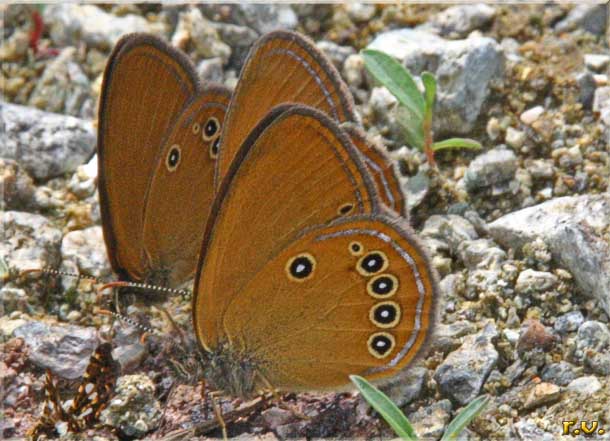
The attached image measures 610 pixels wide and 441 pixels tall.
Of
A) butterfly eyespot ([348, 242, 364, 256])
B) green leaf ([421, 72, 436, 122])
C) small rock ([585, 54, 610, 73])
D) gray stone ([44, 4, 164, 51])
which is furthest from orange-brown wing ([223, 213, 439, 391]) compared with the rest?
gray stone ([44, 4, 164, 51])

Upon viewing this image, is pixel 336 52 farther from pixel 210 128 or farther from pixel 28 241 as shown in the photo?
pixel 28 241

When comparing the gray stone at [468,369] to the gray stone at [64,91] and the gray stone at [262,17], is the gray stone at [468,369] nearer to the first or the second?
the gray stone at [262,17]

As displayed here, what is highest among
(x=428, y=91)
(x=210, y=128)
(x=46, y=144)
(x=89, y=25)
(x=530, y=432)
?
(x=428, y=91)

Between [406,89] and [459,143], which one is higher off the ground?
[406,89]

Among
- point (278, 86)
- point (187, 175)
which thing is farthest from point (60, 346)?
point (278, 86)

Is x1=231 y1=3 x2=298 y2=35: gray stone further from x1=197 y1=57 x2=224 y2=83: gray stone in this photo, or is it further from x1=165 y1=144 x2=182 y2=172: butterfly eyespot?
x1=165 y1=144 x2=182 y2=172: butterfly eyespot

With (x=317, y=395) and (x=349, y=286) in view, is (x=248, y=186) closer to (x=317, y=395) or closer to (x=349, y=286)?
(x=349, y=286)

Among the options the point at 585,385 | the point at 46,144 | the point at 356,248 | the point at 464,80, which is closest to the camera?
the point at 356,248
